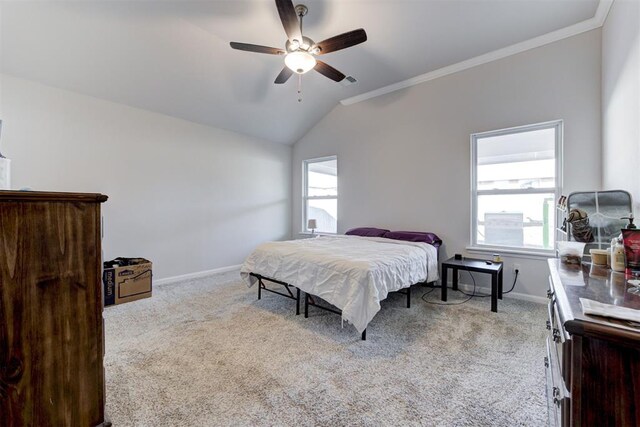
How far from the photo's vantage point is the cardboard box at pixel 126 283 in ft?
10.7

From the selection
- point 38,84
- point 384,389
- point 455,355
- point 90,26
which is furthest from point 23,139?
point 455,355

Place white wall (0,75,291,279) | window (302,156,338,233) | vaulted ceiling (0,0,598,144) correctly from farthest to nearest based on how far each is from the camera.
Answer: window (302,156,338,233) < white wall (0,75,291,279) < vaulted ceiling (0,0,598,144)

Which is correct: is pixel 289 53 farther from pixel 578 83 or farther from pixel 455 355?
pixel 578 83

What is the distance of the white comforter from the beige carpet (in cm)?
36

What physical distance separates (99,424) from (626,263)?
2.42 metres

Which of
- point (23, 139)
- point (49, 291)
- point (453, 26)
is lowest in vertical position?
point (49, 291)

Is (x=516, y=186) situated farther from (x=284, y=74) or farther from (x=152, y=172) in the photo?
(x=152, y=172)

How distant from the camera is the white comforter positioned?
7.64 feet

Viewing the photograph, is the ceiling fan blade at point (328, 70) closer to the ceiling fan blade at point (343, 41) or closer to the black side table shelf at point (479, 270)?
the ceiling fan blade at point (343, 41)

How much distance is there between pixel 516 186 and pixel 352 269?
107 inches

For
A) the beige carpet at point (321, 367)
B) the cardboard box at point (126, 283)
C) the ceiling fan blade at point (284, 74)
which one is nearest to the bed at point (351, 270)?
the beige carpet at point (321, 367)

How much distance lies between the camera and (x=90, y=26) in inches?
109

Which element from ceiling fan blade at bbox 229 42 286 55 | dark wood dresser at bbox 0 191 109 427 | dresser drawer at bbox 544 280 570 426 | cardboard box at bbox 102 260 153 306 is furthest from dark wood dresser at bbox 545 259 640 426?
cardboard box at bbox 102 260 153 306

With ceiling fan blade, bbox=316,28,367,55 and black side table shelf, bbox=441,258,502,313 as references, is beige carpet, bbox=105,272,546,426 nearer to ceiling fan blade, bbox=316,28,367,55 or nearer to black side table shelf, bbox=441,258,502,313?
black side table shelf, bbox=441,258,502,313
